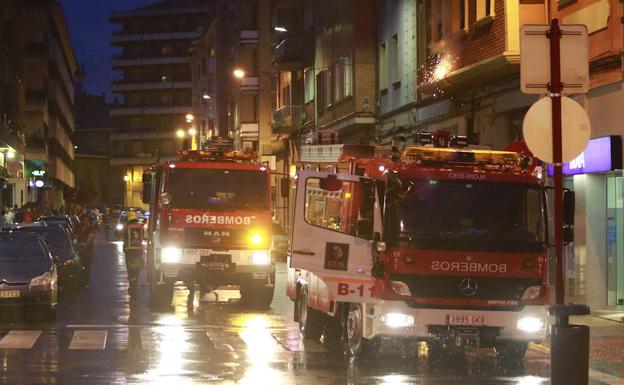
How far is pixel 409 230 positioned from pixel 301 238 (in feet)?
7.00

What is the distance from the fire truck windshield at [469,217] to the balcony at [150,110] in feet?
426

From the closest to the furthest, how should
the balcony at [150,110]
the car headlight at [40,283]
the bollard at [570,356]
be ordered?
the bollard at [570,356], the car headlight at [40,283], the balcony at [150,110]

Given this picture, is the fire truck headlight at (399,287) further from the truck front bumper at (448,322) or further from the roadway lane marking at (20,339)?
the roadway lane marking at (20,339)

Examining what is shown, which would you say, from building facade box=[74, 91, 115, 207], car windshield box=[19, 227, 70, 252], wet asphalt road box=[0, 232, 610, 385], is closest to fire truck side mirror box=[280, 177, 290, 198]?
wet asphalt road box=[0, 232, 610, 385]

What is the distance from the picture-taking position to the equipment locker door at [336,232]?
15281 mm

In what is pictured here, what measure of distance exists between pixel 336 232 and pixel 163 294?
28.5 feet

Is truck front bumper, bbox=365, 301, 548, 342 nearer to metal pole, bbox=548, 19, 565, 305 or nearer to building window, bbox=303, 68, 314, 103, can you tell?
metal pole, bbox=548, 19, 565, 305

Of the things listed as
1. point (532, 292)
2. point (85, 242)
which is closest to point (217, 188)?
point (532, 292)

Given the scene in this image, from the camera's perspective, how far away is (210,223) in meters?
23.6

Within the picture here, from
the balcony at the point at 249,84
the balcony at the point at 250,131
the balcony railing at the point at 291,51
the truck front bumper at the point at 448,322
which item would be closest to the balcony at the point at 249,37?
the balcony at the point at 249,84

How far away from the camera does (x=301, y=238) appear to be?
16484mm

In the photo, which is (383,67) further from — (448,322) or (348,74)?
(448,322)

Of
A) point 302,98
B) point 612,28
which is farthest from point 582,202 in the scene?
point 302,98

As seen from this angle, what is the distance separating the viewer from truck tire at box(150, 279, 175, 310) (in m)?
23.7
